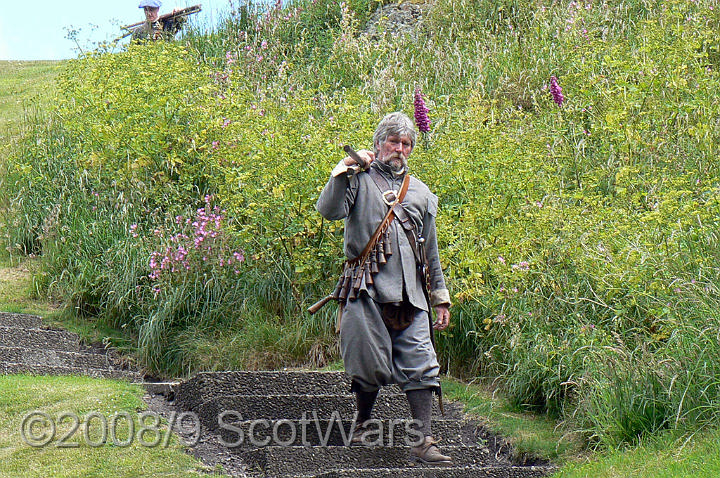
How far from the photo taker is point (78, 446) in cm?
572

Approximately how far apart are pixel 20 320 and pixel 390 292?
564 centimetres

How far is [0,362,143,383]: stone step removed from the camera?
25.6ft

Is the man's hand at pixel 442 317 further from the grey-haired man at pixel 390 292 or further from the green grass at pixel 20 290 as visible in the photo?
the green grass at pixel 20 290

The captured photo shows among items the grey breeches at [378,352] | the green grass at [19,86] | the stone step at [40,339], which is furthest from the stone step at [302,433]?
the green grass at [19,86]

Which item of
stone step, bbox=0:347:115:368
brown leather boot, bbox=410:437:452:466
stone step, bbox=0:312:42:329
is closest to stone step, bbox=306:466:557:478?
brown leather boot, bbox=410:437:452:466

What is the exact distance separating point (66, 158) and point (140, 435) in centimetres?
722

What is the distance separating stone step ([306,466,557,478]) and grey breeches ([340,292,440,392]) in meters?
0.51

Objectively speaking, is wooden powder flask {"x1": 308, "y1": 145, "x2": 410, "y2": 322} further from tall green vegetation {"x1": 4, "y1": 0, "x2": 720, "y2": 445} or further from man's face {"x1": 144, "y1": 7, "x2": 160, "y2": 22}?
man's face {"x1": 144, "y1": 7, "x2": 160, "y2": 22}

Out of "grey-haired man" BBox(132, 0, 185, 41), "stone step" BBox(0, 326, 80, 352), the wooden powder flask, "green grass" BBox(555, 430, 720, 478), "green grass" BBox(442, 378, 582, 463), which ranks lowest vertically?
"green grass" BBox(442, 378, 582, 463)

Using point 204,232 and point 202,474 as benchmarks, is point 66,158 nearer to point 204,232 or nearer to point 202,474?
point 204,232

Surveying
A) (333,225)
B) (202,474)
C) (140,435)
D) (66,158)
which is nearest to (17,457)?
(140,435)

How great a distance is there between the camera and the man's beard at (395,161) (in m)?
5.64

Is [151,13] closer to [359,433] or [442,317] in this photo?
[442,317]

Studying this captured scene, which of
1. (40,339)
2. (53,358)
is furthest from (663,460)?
(40,339)
